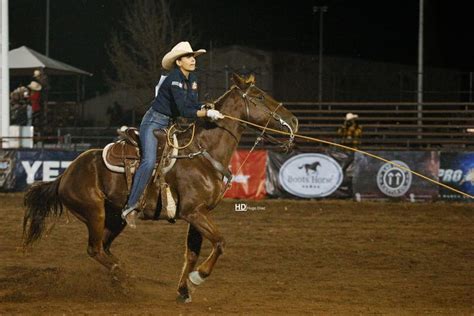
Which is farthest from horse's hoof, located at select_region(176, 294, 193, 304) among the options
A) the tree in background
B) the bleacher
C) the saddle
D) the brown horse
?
the tree in background

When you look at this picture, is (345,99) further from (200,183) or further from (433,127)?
(200,183)

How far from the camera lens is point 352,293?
27.2 feet

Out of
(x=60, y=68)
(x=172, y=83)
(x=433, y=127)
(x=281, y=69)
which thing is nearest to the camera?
(x=172, y=83)

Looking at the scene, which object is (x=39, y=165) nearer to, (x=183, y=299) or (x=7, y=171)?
(x=7, y=171)

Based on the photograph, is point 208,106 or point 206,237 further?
point 208,106

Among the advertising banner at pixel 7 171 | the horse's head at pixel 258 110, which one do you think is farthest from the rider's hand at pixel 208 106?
the advertising banner at pixel 7 171

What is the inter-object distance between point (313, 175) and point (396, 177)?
71.9 inches

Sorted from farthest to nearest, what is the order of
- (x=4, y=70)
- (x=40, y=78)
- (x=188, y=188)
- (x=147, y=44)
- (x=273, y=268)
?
(x=147, y=44) < (x=40, y=78) < (x=4, y=70) < (x=273, y=268) < (x=188, y=188)

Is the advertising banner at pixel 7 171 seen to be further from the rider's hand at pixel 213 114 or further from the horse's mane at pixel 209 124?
the rider's hand at pixel 213 114

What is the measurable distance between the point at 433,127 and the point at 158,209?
1749cm

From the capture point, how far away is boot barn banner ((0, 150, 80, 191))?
63.4 ft

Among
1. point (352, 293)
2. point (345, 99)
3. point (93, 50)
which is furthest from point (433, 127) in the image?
point (93, 50)

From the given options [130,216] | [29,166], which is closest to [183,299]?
[130,216]

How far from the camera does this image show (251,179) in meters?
19.2
